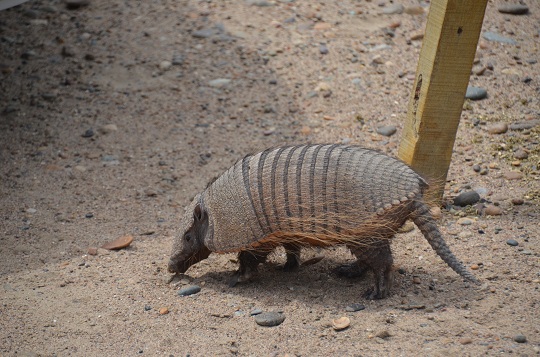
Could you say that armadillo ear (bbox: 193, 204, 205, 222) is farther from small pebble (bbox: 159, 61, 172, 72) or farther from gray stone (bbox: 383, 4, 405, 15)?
gray stone (bbox: 383, 4, 405, 15)

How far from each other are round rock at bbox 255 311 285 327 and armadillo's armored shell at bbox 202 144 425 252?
0.54 metres

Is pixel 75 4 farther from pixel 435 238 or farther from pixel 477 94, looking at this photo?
pixel 435 238

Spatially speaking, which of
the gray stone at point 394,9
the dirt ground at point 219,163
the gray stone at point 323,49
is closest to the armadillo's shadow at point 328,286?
the dirt ground at point 219,163

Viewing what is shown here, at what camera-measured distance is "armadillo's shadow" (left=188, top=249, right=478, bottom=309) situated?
4.68 m

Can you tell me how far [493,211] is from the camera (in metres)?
5.64

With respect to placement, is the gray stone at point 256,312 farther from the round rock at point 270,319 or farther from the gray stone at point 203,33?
the gray stone at point 203,33

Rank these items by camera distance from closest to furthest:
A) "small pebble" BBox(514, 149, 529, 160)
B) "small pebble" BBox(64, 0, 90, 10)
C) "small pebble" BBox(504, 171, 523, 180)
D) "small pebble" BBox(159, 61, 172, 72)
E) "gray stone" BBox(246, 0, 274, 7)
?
"small pebble" BBox(504, 171, 523, 180) → "small pebble" BBox(514, 149, 529, 160) → "small pebble" BBox(159, 61, 172, 72) → "gray stone" BBox(246, 0, 274, 7) → "small pebble" BBox(64, 0, 90, 10)

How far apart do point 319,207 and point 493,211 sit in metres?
1.82

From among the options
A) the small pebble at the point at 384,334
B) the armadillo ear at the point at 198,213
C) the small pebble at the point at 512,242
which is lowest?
the small pebble at the point at 384,334

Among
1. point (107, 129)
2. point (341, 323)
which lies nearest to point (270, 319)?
point (341, 323)

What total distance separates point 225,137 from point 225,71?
4.10ft

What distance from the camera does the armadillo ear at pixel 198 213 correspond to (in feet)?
17.0

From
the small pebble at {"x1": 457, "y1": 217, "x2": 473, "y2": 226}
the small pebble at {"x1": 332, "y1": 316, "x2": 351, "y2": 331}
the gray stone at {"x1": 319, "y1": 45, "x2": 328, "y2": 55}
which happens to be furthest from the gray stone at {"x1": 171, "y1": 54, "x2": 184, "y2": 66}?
the small pebble at {"x1": 332, "y1": 316, "x2": 351, "y2": 331}

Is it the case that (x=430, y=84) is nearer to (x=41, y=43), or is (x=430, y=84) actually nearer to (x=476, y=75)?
(x=476, y=75)
